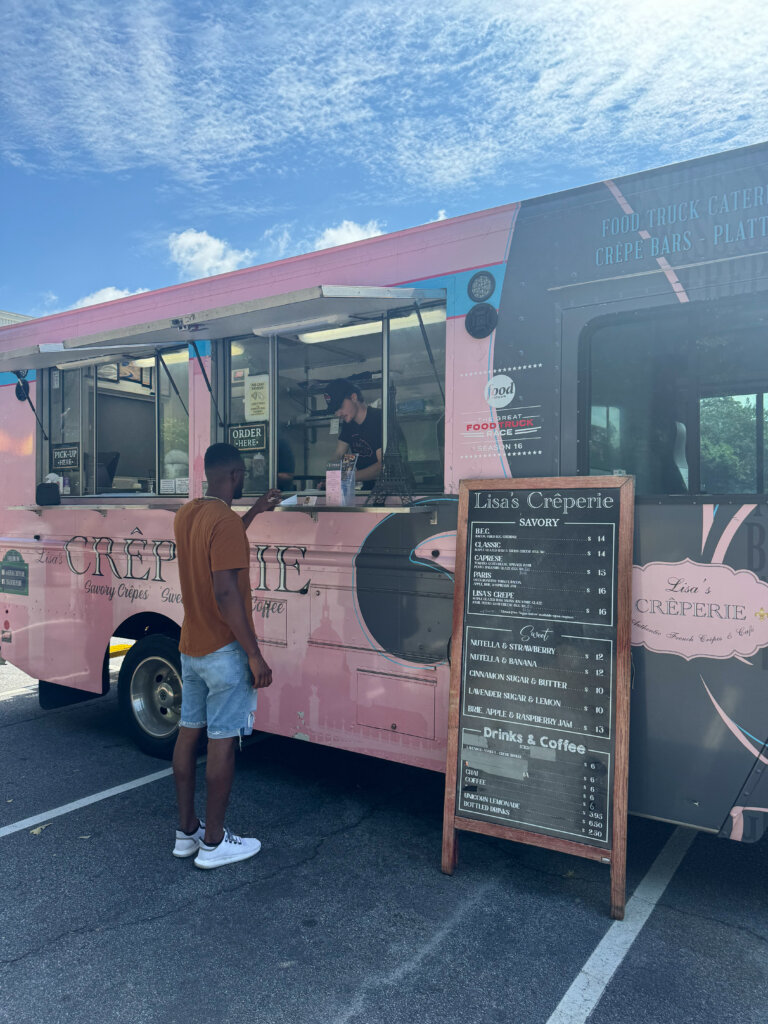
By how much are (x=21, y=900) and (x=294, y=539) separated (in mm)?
2149

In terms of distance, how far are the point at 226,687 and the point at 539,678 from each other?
1.49 metres

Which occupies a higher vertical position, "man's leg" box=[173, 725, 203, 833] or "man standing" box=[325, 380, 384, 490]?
"man standing" box=[325, 380, 384, 490]

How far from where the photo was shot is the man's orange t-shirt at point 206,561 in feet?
11.4

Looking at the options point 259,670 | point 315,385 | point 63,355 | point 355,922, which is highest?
point 63,355

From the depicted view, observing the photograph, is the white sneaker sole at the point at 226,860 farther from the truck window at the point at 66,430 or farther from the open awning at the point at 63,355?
the open awning at the point at 63,355

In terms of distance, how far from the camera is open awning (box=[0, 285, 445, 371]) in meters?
3.80

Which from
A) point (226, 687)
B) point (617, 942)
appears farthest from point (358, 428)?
point (617, 942)

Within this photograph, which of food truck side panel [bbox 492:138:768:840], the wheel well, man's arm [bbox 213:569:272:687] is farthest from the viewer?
the wheel well

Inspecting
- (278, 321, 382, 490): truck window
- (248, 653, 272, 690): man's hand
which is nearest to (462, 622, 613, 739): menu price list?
(248, 653, 272, 690): man's hand

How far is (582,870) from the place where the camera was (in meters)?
3.60

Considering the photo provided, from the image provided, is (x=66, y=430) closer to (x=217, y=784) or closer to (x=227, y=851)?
(x=217, y=784)

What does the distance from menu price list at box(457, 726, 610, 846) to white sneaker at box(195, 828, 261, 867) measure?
1087 mm

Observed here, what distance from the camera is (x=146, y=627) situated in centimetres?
529

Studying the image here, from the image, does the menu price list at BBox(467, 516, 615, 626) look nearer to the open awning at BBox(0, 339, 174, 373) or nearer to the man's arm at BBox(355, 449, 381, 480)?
the man's arm at BBox(355, 449, 381, 480)
